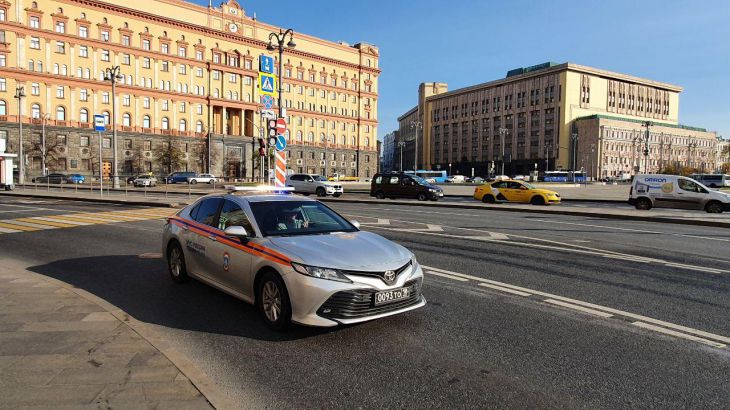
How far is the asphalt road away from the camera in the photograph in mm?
3736

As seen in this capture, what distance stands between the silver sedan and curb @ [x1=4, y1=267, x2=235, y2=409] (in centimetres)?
102

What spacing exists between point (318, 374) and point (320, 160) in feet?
329

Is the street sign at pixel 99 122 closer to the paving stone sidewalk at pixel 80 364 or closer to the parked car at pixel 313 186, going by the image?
the parked car at pixel 313 186

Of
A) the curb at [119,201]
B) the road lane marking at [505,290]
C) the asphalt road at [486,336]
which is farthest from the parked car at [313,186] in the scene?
the road lane marking at [505,290]

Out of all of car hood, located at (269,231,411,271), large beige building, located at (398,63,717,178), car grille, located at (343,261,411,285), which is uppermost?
large beige building, located at (398,63,717,178)

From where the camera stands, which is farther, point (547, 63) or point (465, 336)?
point (547, 63)

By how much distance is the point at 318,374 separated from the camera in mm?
4055

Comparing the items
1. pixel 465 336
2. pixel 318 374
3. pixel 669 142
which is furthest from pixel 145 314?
pixel 669 142

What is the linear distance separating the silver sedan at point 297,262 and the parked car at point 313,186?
26.8 meters

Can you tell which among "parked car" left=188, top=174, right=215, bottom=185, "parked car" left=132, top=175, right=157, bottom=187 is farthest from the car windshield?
"parked car" left=188, top=174, right=215, bottom=185

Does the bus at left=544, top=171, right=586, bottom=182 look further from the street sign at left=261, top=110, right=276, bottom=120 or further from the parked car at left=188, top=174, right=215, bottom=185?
the street sign at left=261, top=110, right=276, bottom=120

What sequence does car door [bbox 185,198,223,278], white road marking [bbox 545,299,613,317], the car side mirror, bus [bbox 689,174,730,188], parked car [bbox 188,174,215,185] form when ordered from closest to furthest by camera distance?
the car side mirror
white road marking [bbox 545,299,613,317]
car door [bbox 185,198,223,278]
bus [bbox 689,174,730,188]
parked car [bbox 188,174,215,185]

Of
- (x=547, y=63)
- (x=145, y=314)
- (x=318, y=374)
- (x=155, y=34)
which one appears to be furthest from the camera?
(x=547, y=63)

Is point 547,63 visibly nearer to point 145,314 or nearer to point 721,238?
point 721,238
